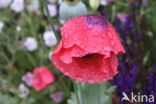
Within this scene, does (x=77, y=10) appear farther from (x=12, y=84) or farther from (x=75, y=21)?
(x=12, y=84)

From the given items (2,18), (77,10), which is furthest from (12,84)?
(77,10)

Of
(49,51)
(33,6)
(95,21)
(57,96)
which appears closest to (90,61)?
(95,21)

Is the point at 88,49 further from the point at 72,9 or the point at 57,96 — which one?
the point at 57,96

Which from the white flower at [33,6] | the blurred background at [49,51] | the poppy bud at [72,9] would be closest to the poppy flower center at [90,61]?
the poppy bud at [72,9]

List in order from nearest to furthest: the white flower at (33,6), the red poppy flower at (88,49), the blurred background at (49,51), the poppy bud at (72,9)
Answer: the red poppy flower at (88,49) < the poppy bud at (72,9) < the blurred background at (49,51) < the white flower at (33,6)

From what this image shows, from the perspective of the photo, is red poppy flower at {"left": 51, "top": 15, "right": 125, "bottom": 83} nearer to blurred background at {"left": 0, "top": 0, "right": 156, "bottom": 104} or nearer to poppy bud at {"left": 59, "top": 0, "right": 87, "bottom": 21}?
poppy bud at {"left": 59, "top": 0, "right": 87, "bottom": 21}

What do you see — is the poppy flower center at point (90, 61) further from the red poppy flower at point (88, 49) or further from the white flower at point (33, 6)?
the white flower at point (33, 6)

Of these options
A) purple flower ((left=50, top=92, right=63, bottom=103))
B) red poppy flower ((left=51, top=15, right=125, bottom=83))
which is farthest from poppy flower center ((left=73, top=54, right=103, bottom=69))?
purple flower ((left=50, top=92, right=63, bottom=103))
